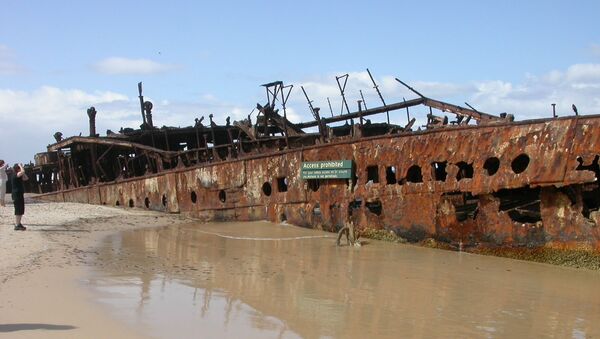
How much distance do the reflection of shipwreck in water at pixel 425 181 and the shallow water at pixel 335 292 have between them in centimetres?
60

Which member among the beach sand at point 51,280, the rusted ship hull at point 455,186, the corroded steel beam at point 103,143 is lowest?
the beach sand at point 51,280

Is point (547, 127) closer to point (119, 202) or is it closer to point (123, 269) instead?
point (123, 269)

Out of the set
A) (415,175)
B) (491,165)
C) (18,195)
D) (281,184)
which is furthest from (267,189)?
(491,165)

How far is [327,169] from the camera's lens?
11.3 m

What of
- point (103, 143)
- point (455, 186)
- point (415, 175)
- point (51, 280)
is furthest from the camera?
point (103, 143)

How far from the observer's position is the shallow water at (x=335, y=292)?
4832mm

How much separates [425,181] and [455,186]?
0.57 metres

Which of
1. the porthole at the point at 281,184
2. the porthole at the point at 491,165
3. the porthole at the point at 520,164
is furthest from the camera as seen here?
the porthole at the point at 281,184

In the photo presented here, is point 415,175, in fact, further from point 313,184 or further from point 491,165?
point 313,184

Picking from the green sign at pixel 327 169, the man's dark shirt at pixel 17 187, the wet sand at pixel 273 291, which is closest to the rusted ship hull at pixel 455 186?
the green sign at pixel 327 169

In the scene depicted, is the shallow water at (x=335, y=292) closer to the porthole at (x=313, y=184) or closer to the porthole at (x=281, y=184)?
the porthole at (x=313, y=184)

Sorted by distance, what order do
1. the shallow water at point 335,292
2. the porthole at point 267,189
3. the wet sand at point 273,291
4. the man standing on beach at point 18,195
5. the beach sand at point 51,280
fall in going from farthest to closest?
the porthole at point 267,189, the man standing on beach at point 18,195, the shallow water at point 335,292, the wet sand at point 273,291, the beach sand at point 51,280

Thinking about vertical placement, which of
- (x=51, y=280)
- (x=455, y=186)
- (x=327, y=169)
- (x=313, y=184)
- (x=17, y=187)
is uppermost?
(x=327, y=169)

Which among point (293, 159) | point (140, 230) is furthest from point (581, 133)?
point (140, 230)
